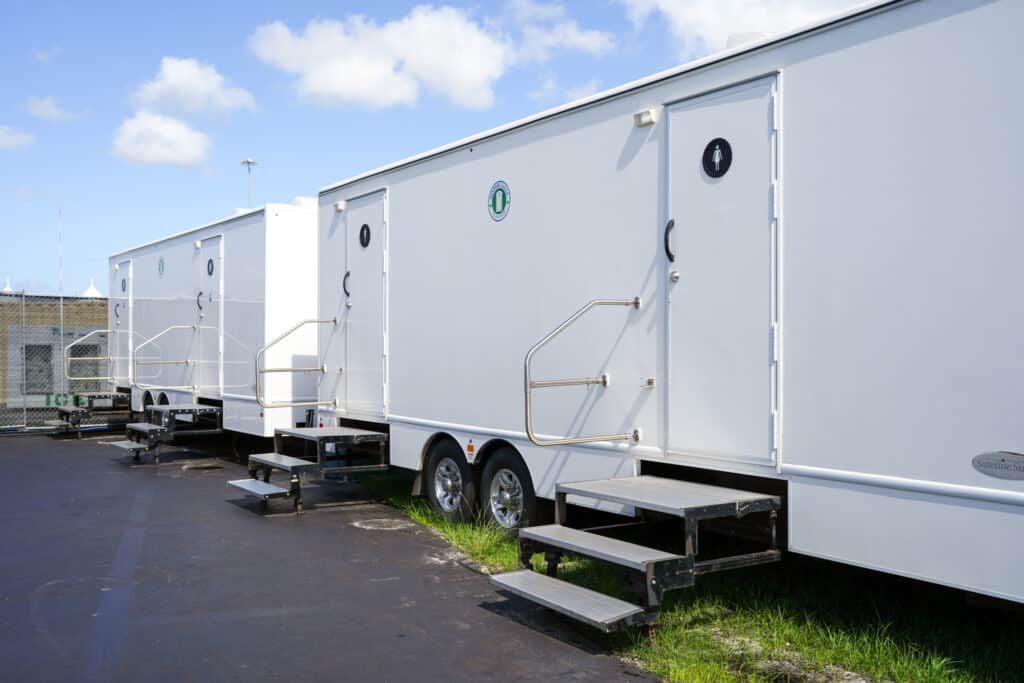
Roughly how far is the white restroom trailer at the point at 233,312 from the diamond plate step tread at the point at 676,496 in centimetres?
587

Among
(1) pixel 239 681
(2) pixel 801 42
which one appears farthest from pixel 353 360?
(2) pixel 801 42

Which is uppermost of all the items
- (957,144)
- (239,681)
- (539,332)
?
(957,144)

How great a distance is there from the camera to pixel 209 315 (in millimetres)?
12234

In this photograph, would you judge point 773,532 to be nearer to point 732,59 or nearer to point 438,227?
point 732,59

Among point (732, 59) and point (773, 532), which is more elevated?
point (732, 59)

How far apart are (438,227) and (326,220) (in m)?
2.32

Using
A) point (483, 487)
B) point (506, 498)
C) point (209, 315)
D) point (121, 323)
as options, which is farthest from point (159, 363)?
point (506, 498)

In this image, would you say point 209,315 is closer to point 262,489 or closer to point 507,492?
point 262,489

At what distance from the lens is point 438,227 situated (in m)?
7.73

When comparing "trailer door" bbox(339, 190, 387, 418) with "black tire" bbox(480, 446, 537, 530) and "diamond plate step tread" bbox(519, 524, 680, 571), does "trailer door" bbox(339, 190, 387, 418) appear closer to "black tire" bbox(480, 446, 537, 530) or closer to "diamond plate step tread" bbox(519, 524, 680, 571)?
"black tire" bbox(480, 446, 537, 530)

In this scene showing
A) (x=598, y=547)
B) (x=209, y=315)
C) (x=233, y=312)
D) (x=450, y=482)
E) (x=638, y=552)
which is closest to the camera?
(x=638, y=552)

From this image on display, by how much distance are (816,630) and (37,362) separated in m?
17.3

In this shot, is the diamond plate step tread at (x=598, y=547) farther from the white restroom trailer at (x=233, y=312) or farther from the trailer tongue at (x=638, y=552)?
the white restroom trailer at (x=233, y=312)

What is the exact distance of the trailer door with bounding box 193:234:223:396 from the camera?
1198cm
